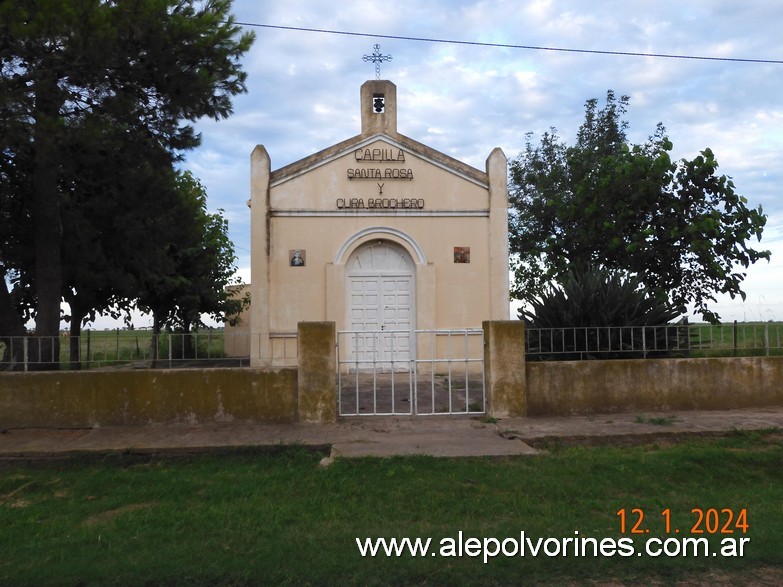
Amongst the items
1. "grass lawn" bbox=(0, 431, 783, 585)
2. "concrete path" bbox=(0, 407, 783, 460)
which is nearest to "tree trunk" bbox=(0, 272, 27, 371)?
"concrete path" bbox=(0, 407, 783, 460)

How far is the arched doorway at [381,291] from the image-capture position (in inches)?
556

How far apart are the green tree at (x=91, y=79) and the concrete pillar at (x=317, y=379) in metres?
4.30

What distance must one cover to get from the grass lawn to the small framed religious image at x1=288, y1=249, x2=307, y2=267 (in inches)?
290

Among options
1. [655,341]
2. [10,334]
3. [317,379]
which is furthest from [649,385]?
[10,334]

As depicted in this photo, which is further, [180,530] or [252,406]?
[252,406]

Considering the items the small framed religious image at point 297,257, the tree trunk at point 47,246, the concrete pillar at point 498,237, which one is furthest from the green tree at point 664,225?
the tree trunk at point 47,246

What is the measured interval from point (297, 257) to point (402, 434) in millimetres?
7016

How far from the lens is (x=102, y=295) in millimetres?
16969

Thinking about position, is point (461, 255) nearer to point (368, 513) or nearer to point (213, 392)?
point (213, 392)

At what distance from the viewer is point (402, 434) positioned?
7.83m

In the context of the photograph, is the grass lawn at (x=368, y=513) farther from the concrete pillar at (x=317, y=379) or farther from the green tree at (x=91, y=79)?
the green tree at (x=91, y=79)

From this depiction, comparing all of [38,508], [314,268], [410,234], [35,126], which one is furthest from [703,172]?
[38,508]

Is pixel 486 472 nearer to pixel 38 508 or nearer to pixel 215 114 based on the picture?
pixel 38 508

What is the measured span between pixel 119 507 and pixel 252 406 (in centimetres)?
300
